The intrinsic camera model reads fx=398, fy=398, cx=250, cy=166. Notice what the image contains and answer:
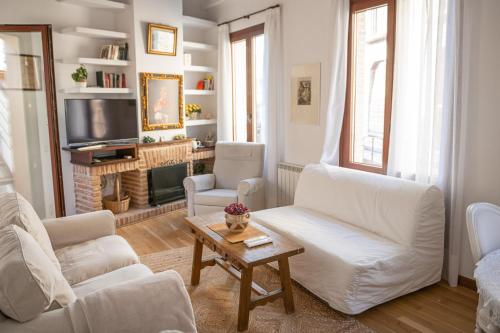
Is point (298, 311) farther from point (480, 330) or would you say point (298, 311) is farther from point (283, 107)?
point (283, 107)

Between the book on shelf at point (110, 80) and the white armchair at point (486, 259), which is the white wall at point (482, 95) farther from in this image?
the book on shelf at point (110, 80)

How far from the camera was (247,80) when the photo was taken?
17.2ft

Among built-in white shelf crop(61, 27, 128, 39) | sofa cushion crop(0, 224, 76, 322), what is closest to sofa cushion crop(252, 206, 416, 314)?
sofa cushion crop(0, 224, 76, 322)

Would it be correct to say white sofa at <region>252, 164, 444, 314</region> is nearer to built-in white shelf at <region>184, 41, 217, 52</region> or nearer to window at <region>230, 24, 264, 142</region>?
window at <region>230, 24, 264, 142</region>

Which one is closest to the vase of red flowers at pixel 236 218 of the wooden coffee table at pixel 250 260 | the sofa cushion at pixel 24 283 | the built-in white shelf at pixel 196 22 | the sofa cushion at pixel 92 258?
the wooden coffee table at pixel 250 260

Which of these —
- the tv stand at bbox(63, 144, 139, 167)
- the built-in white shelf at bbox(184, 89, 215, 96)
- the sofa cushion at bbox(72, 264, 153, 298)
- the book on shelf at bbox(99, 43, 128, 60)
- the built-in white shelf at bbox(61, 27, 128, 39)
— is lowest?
the sofa cushion at bbox(72, 264, 153, 298)

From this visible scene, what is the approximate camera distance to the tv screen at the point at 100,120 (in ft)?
14.2

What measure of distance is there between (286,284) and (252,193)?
1756 mm

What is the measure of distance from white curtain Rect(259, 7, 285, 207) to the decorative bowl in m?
1.96

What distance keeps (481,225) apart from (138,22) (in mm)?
4135

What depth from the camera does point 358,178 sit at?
3346 mm

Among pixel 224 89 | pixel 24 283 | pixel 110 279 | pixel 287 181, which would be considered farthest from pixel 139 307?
pixel 224 89

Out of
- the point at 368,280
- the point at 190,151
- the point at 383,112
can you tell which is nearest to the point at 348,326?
the point at 368,280

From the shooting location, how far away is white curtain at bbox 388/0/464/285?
9.48 ft
